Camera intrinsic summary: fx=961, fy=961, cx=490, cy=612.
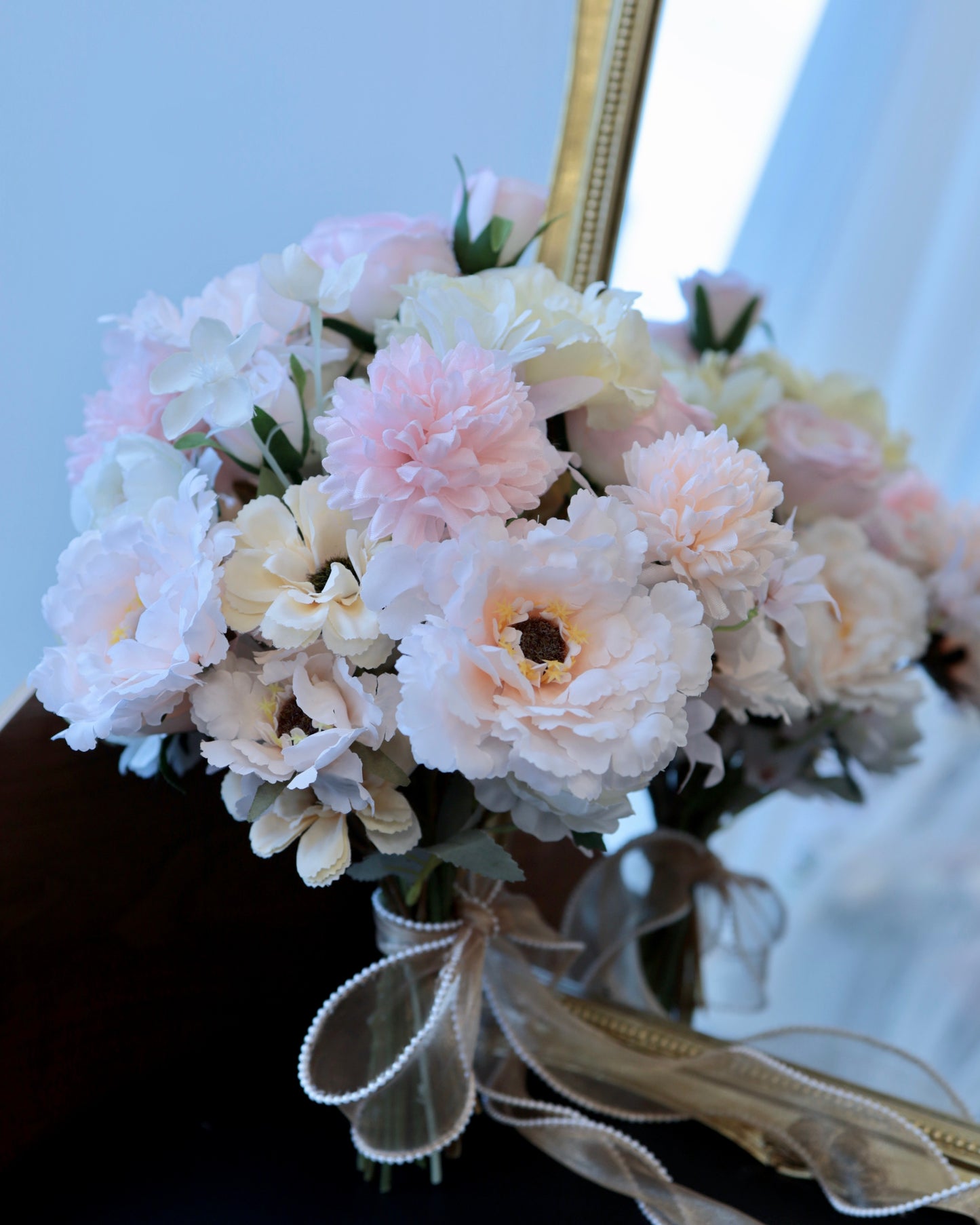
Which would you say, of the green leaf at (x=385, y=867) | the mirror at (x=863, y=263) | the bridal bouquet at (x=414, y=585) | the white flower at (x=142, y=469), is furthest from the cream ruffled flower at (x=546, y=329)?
the mirror at (x=863, y=263)

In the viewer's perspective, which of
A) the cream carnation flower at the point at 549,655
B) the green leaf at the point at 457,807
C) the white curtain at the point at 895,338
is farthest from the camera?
the white curtain at the point at 895,338

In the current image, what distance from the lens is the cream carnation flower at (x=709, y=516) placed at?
0.35 metres

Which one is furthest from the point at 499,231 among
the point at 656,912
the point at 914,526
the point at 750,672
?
the point at 656,912

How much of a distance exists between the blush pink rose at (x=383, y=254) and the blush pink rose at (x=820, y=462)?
0.78 feet

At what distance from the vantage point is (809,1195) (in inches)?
20.6

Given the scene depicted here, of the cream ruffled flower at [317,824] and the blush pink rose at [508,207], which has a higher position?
the blush pink rose at [508,207]

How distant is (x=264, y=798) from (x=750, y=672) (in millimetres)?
217

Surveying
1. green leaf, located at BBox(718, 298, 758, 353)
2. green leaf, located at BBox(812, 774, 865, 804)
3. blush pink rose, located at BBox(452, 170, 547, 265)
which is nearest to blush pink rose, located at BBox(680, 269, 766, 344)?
green leaf, located at BBox(718, 298, 758, 353)

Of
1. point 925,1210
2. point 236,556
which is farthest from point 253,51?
point 925,1210

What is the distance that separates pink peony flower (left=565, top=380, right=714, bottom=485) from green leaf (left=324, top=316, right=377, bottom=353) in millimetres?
104

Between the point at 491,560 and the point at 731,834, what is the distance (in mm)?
545

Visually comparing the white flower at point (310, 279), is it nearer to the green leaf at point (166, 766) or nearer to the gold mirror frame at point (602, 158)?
the green leaf at point (166, 766)

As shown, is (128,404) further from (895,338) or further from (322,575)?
(895,338)

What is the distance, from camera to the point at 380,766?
1.20ft
